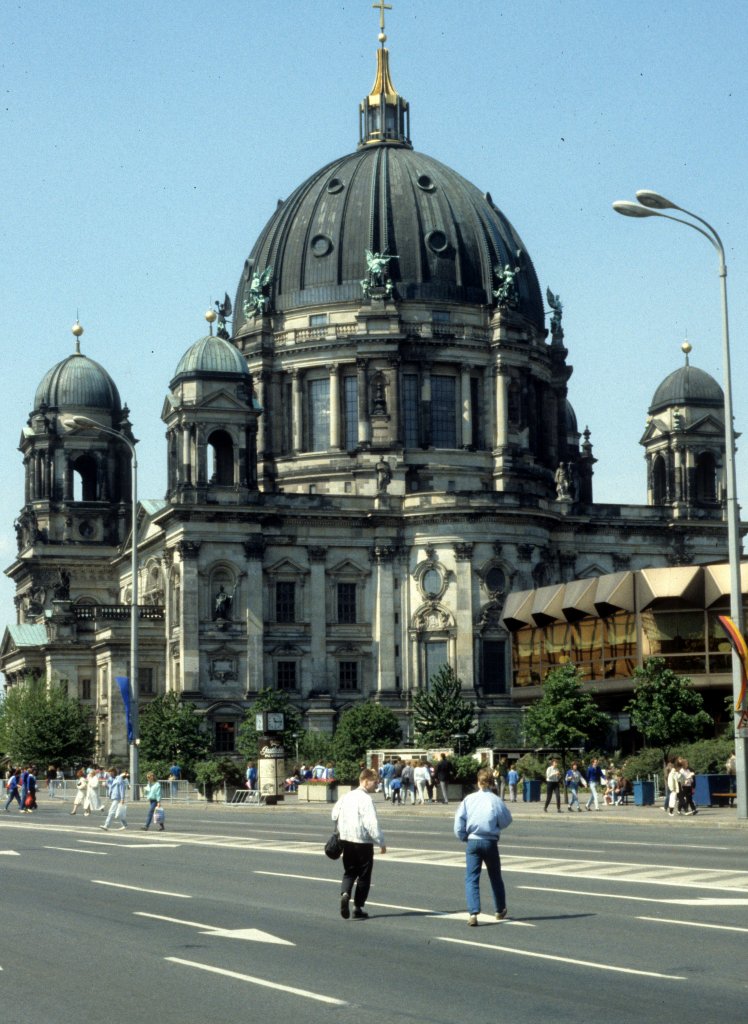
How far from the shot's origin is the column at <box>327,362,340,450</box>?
111688 mm

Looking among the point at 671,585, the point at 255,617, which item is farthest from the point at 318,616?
the point at 671,585

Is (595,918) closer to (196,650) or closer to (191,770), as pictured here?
(191,770)

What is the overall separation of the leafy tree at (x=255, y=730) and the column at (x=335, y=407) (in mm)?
18233

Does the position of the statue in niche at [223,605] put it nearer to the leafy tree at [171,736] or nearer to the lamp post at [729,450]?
the leafy tree at [171,736]

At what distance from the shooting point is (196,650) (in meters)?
101

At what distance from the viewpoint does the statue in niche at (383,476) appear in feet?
353

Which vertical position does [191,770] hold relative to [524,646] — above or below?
below

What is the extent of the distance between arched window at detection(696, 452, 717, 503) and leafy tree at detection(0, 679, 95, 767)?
42087mm

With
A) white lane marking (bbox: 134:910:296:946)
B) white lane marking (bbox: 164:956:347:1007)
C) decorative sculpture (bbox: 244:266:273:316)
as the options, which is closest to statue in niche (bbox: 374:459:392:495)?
decorative sculpture (bbox: 244:266:273:316)

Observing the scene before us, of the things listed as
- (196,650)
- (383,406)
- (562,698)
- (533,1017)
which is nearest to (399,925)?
(533,1017)

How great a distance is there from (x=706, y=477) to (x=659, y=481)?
3250 millimetres

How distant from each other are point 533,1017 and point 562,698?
185 feet

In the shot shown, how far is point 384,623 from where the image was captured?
10544cm

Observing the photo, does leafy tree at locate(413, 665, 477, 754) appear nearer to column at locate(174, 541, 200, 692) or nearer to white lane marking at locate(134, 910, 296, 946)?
column at locate(174, 541, 200, 692)
